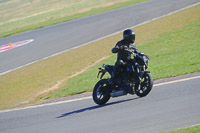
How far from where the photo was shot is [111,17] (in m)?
30.1

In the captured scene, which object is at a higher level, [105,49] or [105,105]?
[105,49]

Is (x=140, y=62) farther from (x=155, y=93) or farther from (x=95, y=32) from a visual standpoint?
(x=95, y=32)

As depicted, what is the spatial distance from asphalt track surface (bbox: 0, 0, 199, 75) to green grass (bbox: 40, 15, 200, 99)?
19.0ft

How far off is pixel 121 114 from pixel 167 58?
6931mm

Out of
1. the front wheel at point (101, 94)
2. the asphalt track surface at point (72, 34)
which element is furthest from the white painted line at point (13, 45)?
the front wheel at point (101, 94)

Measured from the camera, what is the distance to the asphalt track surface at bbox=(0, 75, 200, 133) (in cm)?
701

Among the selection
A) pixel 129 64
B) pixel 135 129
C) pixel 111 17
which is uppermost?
pixel 111 17

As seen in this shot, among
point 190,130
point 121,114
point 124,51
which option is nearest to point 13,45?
point 124,51

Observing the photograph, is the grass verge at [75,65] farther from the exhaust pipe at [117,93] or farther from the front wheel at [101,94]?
the exhaust pipe at [117,93]

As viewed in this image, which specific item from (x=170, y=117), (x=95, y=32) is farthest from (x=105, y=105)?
(x=95, y=32)

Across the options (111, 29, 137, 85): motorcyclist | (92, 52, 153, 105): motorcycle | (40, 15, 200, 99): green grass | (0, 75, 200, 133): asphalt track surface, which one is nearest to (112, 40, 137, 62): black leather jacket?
(111, 29, 137, 85): motorcyclist

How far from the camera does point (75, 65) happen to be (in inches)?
683

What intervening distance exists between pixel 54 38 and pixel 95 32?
114 inches

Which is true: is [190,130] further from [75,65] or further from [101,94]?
[75,65]
